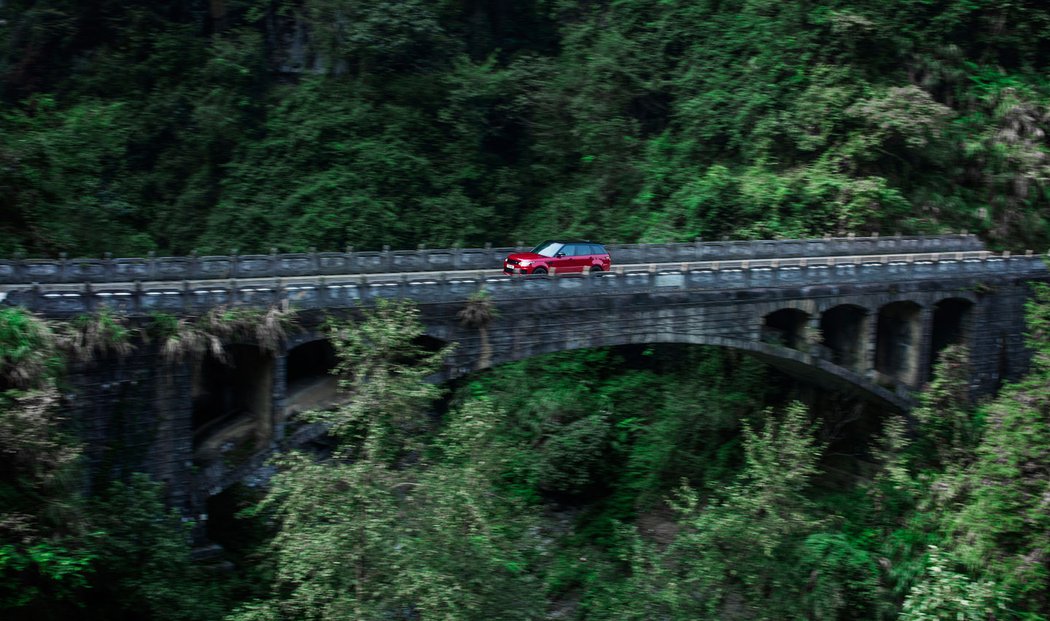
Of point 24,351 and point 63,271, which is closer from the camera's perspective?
point 24,351

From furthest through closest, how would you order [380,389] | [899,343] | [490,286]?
1. [899,343]
2. [490,286]
3. [380,389]

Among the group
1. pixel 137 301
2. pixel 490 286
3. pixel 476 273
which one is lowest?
pixel 476 273

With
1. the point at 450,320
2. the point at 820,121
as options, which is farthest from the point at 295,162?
the point at 820,121

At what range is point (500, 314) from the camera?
1102 inches

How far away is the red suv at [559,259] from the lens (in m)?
32.1

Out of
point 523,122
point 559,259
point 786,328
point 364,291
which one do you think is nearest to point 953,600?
point 786,328

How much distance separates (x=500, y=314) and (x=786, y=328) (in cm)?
1254

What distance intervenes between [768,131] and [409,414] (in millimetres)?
28291

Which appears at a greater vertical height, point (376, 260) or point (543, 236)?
point (376, 260)

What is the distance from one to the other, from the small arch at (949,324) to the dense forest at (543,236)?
1.69 meters

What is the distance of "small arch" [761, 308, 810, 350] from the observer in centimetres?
3325

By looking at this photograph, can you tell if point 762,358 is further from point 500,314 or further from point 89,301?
point 89,301

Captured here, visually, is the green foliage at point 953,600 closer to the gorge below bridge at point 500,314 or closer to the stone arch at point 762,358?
the stone arch at point 762,358

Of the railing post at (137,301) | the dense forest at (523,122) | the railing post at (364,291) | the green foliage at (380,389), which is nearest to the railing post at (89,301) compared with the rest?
the railing post at (137,301)
